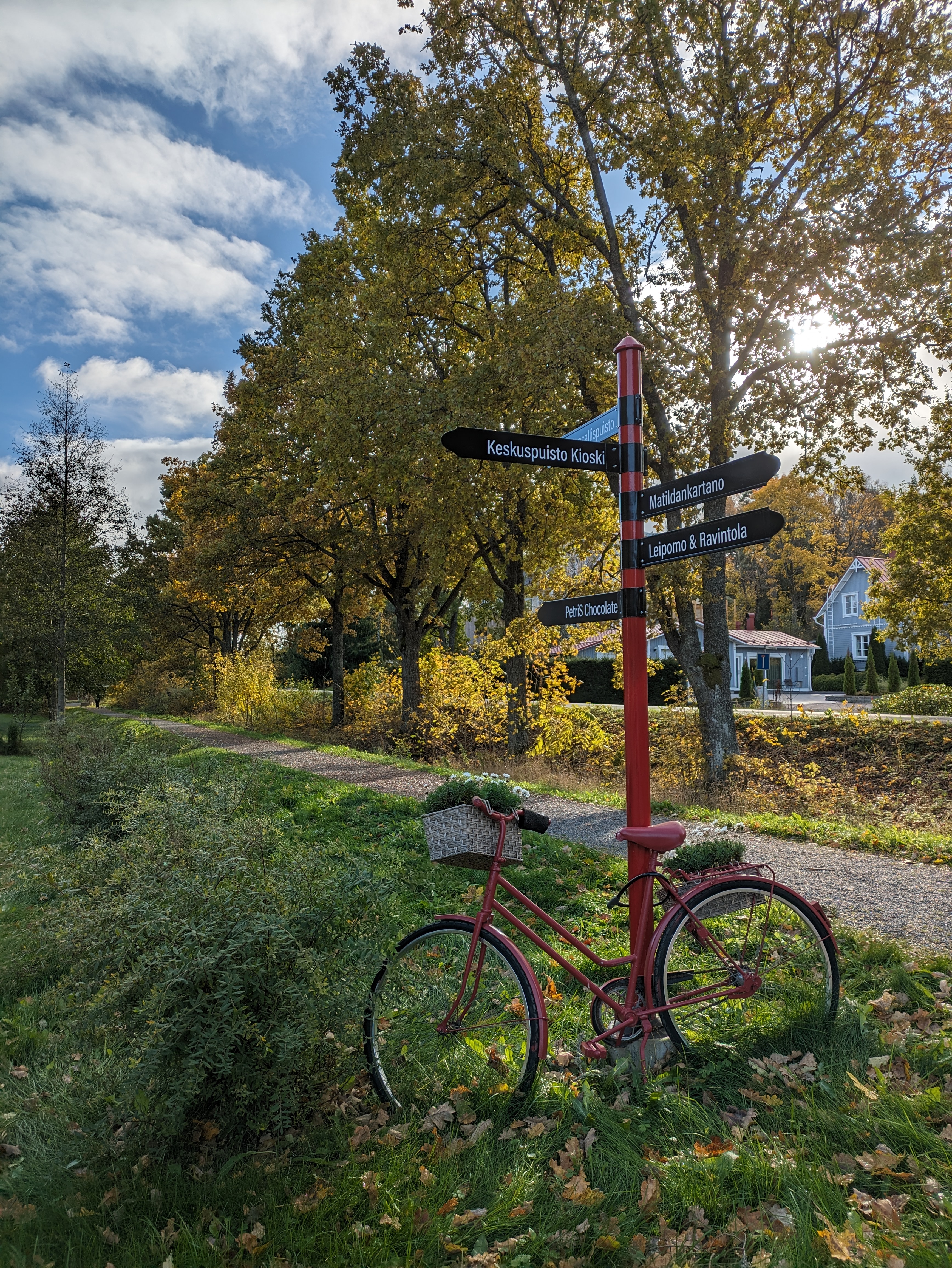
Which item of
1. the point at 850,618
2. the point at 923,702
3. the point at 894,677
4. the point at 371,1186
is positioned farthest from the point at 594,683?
the point at 371,1186

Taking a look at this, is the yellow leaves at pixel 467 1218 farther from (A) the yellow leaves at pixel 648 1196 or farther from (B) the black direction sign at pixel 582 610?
(B) the black direction sign at pixel 582 610

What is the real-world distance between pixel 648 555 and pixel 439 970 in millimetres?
1879

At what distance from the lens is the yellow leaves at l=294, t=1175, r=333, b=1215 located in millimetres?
2346

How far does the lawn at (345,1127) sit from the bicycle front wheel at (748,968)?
104mm

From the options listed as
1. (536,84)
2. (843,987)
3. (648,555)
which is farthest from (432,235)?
(843,987)

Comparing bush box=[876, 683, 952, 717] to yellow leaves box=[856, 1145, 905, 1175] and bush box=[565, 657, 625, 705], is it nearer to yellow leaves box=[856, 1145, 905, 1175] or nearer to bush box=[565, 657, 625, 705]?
bush box=[565, 657, 625, 705]

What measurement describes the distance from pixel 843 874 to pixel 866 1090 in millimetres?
3389

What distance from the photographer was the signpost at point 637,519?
10.3 feet

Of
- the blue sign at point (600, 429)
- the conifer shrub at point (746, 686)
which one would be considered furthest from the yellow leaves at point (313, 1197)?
the conifer shrub at point (746, 686)

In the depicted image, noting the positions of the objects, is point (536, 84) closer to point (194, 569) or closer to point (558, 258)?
point (558, 258)

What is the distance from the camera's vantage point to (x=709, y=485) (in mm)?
3238

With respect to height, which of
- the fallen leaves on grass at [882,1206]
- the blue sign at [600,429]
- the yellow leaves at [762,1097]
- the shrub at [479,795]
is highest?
the blue sign at [600,429]

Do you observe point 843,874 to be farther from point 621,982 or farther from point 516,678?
point 516,678

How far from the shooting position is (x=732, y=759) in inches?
454
